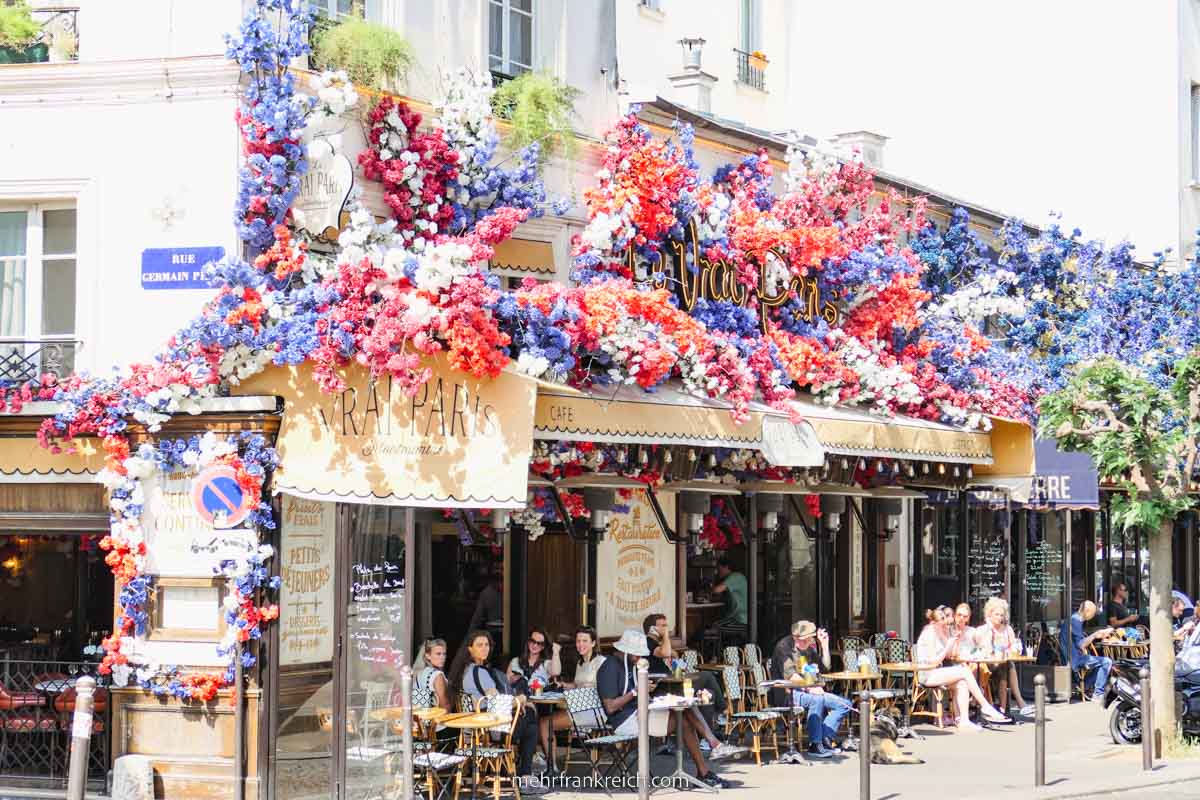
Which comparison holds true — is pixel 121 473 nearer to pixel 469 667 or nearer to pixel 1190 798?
pixel 469 667

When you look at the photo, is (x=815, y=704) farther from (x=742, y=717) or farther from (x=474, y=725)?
(x=474, y=725)

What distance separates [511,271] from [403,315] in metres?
3.57

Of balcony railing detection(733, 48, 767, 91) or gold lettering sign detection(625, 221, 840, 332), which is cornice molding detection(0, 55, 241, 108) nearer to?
gold lettering sign detection(625, 221, 840, 332)

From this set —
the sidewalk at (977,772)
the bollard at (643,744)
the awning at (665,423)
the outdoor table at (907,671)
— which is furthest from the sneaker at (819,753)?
the bollard at (643,744)

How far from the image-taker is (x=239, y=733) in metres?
12.8

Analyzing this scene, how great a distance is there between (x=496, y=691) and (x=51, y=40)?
6112 mm

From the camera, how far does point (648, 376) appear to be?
46.4ft

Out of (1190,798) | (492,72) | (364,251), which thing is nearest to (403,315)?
(364,251)

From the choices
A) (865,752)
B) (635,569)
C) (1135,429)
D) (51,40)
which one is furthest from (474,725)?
(1135,429)

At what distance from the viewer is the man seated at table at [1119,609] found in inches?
976

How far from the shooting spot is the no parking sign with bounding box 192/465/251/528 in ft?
42.4

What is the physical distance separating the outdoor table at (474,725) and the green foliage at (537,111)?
4.90 m

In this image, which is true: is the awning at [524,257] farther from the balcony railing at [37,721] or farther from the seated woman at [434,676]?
the balcony railing at [37,721]

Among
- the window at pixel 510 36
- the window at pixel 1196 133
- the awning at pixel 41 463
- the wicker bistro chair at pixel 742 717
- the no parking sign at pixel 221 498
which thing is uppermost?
the window at pixel 1196 133
